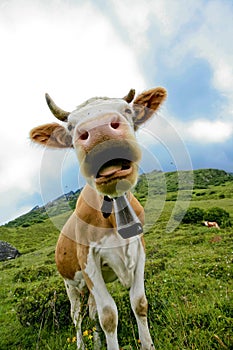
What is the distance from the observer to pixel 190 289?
707cm

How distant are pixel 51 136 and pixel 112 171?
4.83 ft

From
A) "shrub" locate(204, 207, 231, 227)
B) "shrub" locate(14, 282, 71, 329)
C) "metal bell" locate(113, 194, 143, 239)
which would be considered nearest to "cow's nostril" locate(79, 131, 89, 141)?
"metal bell" locate(113, 194, 143, 239)

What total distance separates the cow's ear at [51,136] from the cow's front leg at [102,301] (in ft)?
4.46

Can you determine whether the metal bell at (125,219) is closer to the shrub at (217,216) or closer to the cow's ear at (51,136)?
the cow's ear at (51,136)

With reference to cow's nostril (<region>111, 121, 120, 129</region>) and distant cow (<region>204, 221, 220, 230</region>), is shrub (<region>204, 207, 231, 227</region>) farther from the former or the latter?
cow's nostril (<region>111, 121, 120, 129</region>)

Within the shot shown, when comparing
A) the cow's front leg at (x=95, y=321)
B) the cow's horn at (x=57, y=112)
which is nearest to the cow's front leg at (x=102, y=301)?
the cow's front leg at (x=95, y=321)

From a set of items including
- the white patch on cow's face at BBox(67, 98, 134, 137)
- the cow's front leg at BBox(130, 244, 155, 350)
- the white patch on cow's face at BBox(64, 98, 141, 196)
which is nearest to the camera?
the white patch on cow's face at BBox(64, 98, 141, 196)

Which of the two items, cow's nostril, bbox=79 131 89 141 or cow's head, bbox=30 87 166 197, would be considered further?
cow's nostril, bbox=79 131 89 141

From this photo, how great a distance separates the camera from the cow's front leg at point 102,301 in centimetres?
411

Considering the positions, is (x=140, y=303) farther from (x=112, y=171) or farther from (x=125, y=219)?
(x=112, y=171)

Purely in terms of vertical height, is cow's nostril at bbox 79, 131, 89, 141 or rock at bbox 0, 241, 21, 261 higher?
rock at bbox 0, 241, 21, 261

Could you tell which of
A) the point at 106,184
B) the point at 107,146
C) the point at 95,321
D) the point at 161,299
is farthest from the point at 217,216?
the point at 107,146

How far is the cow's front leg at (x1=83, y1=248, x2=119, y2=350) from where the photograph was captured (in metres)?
4.11

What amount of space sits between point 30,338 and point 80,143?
4494 millimetres
